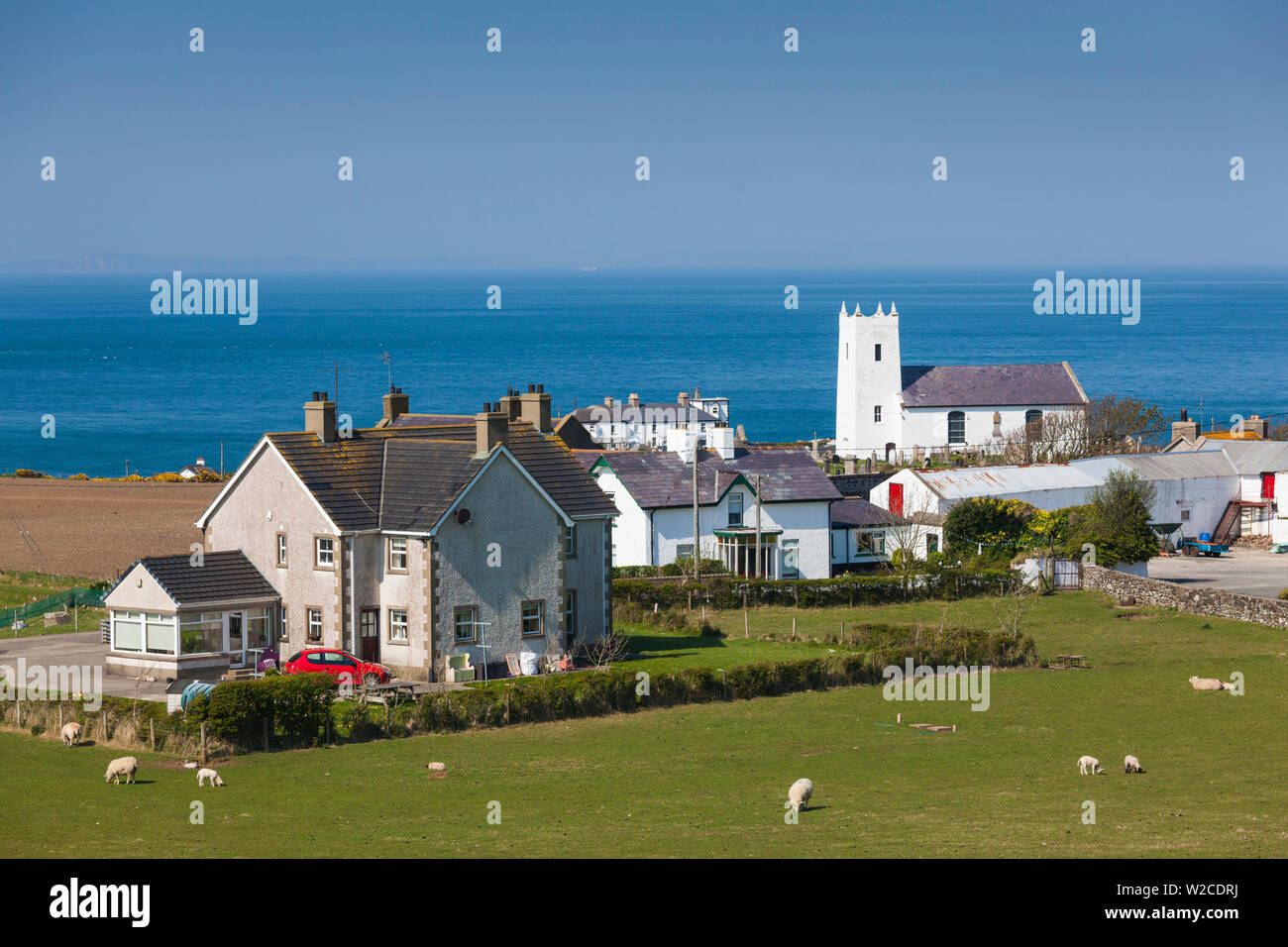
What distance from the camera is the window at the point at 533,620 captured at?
43500 mm

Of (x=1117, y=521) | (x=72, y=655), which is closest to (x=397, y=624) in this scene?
(x=72, y=655)

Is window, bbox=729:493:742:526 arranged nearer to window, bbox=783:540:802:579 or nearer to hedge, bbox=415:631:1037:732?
window, bbox=783:540:802:579

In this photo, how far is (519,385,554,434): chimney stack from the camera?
5088cm

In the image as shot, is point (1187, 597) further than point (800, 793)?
Yes

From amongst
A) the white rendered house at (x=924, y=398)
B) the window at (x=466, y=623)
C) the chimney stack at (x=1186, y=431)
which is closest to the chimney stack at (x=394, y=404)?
the window at (x=466, y=623)

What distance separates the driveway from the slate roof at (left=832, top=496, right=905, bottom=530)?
107 feet

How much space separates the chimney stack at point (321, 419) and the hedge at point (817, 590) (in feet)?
42.2

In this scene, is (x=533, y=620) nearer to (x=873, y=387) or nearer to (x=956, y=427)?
(x=873, y=387)

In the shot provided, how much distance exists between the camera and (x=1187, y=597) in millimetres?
53188

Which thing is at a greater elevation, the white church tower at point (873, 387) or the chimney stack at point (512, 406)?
the white church tower at point (873, 387)

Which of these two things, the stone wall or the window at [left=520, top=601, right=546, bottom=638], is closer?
the window at [left=520, top=601, right=546, bottom=638]

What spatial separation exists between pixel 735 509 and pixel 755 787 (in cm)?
3626

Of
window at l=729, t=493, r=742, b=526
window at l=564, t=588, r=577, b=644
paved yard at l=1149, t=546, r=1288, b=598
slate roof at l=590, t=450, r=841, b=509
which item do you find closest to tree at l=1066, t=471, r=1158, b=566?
paved yard at l=1149, t=546, r=1288, b=598

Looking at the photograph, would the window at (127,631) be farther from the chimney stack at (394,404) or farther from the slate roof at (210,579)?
the chimney stack at (394,404)
